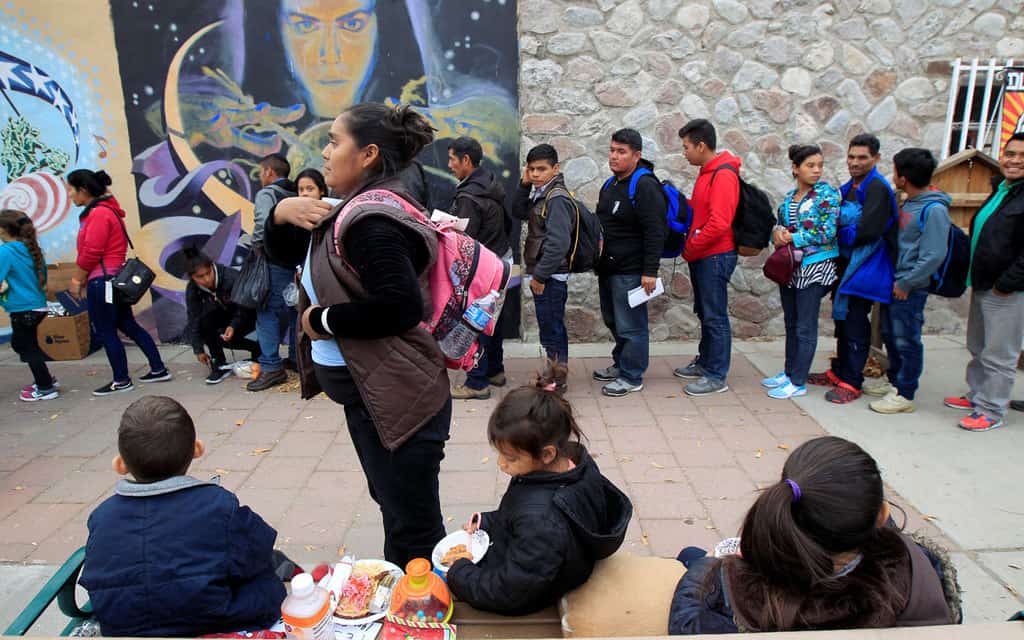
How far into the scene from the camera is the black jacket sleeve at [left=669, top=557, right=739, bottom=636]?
1620mm

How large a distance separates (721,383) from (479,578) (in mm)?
3713

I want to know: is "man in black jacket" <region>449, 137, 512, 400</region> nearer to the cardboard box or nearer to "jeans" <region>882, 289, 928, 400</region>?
"jeans" <region>882, 289, 928, 400</region>

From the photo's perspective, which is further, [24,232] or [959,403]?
[24,232]

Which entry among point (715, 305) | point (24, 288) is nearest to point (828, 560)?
point (715, 305)

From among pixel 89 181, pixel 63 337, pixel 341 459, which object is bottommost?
pixel 341 459

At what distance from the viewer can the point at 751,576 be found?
160 cm

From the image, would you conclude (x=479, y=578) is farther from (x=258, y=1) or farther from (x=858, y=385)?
(x=258, y=1)

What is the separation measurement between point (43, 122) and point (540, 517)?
6655 millimetres

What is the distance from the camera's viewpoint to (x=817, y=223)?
475 centimetres

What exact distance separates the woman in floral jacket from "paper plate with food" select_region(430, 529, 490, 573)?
3539 mm

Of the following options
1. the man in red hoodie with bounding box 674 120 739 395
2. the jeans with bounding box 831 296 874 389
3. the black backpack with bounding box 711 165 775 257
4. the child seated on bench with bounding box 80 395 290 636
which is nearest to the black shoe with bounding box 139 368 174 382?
the child seated on bench with bounding box 80 395 290 636

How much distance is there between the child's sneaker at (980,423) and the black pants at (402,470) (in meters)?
3.80

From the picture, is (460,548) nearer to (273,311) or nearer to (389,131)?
(389,131)

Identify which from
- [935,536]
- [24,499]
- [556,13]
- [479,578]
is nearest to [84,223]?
[24,499]
